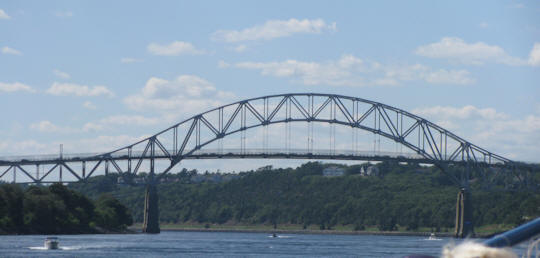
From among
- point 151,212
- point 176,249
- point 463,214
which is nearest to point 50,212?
point 151,212

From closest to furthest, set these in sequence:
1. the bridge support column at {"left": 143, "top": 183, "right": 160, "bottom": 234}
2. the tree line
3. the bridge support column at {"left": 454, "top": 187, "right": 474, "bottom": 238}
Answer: the tree line
the bridge support column at {"left": 454, "top": 187, "right": 474, "bottom": 238}
the bridge support column at {"left": 143, "top": 183, "right": 160, "bottom": 234}

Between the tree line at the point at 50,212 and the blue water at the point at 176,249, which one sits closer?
the blue water at the point at 176,249

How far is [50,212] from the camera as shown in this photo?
137m

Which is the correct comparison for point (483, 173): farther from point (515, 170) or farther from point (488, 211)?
point (488, 211)

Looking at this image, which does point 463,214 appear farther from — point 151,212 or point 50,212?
point 50,212

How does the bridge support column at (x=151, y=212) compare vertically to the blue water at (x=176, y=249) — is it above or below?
above

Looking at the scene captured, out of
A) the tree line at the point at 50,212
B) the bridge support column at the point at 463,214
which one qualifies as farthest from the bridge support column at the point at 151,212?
the bridge support column at the point at 463,214

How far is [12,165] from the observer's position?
159500 mm

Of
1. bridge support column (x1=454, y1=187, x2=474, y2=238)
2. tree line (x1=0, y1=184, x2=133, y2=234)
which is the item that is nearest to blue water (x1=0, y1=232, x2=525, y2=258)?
tree line (x1=0, y1=184, x2=133, y2=234)

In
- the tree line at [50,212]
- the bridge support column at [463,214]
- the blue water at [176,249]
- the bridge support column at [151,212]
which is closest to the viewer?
the blue water at [176,249]

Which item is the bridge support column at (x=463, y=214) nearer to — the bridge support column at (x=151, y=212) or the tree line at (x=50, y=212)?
the bridge support column at (x=151, y=212)

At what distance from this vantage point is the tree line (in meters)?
130

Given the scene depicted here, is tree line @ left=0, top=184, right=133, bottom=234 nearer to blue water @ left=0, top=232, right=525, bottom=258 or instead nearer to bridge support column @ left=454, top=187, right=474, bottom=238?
blue water @ left=0, top=232, right=525, bottom=258

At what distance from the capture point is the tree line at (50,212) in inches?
5128
